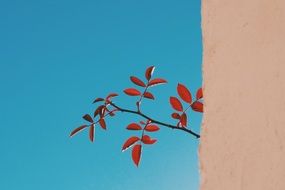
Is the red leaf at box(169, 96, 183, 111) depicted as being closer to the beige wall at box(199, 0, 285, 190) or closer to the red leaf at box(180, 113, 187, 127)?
the red leaf at box(180, 113, 187, 127)

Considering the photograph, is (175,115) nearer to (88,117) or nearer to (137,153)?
(137,153)

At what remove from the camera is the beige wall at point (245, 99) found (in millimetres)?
625

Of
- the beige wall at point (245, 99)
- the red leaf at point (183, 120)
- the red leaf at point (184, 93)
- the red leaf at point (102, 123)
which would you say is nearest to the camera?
the beige wall at point (245, 99)

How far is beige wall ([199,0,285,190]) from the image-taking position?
2.05 ft

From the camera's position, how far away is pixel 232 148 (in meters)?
0.67

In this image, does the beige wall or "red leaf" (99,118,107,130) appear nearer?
the beige wall

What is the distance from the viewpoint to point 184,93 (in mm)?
1251

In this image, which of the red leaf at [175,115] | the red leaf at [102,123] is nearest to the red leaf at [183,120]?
the red leaf at [175,115]

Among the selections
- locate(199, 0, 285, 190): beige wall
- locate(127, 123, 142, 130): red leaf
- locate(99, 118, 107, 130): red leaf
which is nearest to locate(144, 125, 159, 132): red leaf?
locate(127, 123, 142, 130): red leaf

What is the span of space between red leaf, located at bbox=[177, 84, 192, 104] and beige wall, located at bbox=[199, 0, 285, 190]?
43 cm

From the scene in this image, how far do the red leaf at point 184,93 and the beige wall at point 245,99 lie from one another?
43cm

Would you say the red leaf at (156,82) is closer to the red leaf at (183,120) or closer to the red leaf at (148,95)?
the red leaf at (148,95)

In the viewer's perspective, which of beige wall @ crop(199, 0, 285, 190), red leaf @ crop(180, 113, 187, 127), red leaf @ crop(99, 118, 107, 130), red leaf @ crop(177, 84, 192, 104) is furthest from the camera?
red leaf @ crop(99, 118, 107, 130)

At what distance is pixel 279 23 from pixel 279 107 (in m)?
0.12
